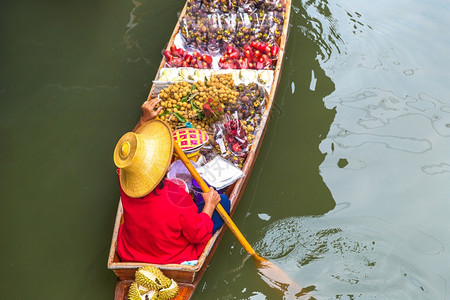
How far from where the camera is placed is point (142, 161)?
8.36ft

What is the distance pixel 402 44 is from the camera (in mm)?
5117

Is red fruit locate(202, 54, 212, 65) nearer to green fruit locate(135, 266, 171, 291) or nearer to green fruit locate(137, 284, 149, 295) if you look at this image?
green fruit locate(135, 266, 171, 291)

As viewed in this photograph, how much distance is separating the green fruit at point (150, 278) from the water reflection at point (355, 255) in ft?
3.70

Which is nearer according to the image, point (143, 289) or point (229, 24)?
point (143, 289)

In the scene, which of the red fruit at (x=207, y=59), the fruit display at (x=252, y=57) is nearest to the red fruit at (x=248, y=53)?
the fruit display at (x=252, y=57)

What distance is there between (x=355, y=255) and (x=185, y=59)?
264 cm

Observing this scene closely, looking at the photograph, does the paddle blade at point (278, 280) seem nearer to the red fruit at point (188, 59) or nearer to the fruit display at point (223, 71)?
the fruit display at point (223, 71)

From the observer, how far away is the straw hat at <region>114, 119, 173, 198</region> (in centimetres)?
254

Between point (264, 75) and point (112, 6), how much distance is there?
3498mm

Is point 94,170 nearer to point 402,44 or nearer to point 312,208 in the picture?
point 312,208

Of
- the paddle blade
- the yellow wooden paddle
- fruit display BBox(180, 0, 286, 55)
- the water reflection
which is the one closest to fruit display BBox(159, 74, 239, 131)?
the yellow wooden paddle

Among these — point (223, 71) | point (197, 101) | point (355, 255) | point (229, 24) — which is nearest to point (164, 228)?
point (197, 101)

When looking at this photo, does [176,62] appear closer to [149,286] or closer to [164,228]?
[164,228]

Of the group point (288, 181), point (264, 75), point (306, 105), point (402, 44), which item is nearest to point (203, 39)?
point (264, 75)
